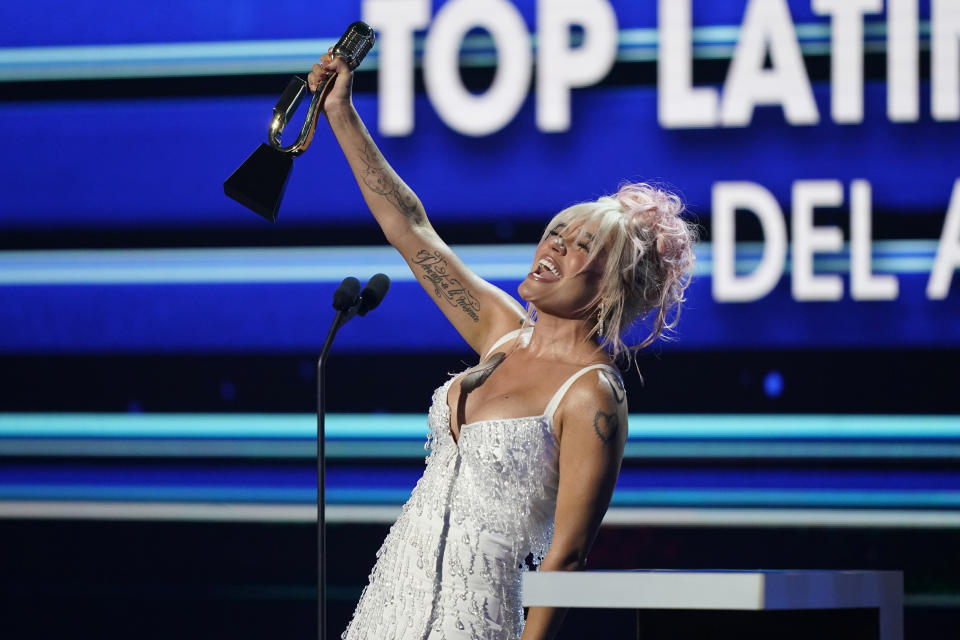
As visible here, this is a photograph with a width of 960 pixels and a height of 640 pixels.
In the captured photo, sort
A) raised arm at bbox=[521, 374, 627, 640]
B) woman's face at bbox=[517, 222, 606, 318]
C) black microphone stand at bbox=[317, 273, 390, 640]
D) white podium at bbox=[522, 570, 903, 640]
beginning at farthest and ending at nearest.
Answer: black microphone stand at bbox=[317, 273, 390, 640], woman's face at bbox=[517, 222, 606, 318], raised arm at bbox=[521, 374, 627, 640], white podium at bbox=[522, 570, 903, 640]

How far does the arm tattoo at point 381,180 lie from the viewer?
2.27 m

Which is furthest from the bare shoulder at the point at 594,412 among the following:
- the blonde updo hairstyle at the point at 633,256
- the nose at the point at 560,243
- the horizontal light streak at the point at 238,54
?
the horizontal light streak at the point at 238,54

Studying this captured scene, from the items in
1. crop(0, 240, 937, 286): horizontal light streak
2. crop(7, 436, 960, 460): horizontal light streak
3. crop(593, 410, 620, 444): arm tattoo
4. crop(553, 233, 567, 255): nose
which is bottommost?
crop(593, 410, 620, 444): arm tattoo

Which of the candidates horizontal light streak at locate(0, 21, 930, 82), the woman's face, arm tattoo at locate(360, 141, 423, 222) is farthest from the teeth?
horizontal light streak at locate(0, 21, 930, 82)

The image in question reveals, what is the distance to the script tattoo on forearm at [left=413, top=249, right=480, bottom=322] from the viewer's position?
224cm

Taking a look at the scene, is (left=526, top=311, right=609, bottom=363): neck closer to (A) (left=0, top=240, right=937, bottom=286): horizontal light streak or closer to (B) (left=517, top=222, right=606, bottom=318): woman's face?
(B) (left=517, top=222, right=606, bottom=318): woman's face

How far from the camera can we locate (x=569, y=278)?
1.98 m

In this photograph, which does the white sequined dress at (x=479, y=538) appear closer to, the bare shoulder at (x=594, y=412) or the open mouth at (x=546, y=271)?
the bare shoulder at (x=594, y=412)

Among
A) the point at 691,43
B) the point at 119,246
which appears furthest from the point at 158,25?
the point at 691,43

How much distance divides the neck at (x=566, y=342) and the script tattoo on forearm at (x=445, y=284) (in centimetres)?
23

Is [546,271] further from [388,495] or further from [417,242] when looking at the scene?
[388,495]

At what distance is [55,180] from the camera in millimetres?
3881

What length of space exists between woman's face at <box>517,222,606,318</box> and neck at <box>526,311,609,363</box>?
0.02 meters

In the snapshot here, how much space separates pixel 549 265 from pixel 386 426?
1711 mm
